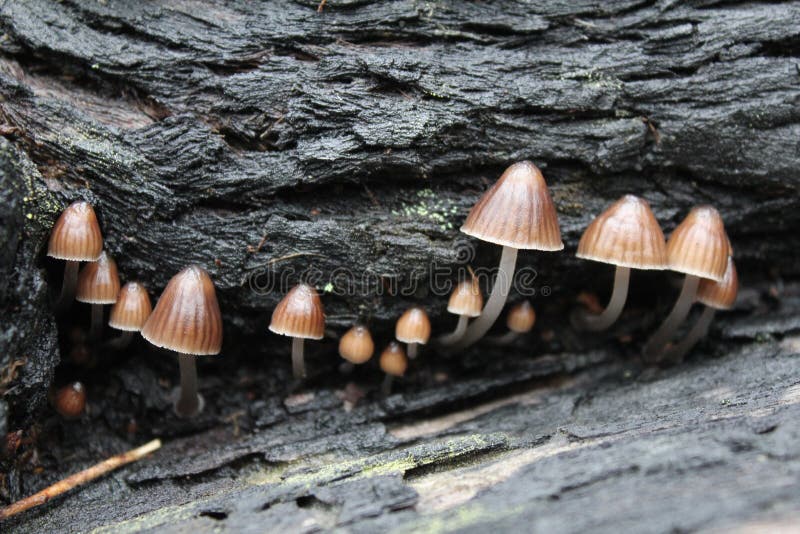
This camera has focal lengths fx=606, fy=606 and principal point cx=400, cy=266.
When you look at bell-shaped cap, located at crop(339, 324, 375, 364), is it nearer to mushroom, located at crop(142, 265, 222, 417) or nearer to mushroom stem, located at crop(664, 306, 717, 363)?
mushroom, located at crop(142, 265, 222, 417)

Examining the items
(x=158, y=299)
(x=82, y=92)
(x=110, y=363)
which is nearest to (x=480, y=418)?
(x=158, y=299)

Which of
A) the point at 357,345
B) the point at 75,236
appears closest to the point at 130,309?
the point at 75,236

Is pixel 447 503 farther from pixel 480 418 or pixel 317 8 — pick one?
pixel 317 8

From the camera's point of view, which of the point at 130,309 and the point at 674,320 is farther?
the point at 674,320

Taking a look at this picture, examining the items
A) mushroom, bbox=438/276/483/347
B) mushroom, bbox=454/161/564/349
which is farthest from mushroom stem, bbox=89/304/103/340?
mushroom, bbox=454/161/564/349

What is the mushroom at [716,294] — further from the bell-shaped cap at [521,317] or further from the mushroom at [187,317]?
the mushroom at [187,317]

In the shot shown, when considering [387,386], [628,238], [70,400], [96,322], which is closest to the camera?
[628,238]

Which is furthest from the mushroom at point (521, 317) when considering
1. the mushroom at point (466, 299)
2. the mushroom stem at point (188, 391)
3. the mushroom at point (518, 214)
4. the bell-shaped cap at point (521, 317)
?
the mushroom stem at point (188, 391)

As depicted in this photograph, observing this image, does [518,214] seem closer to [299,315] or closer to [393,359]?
[393,359]
